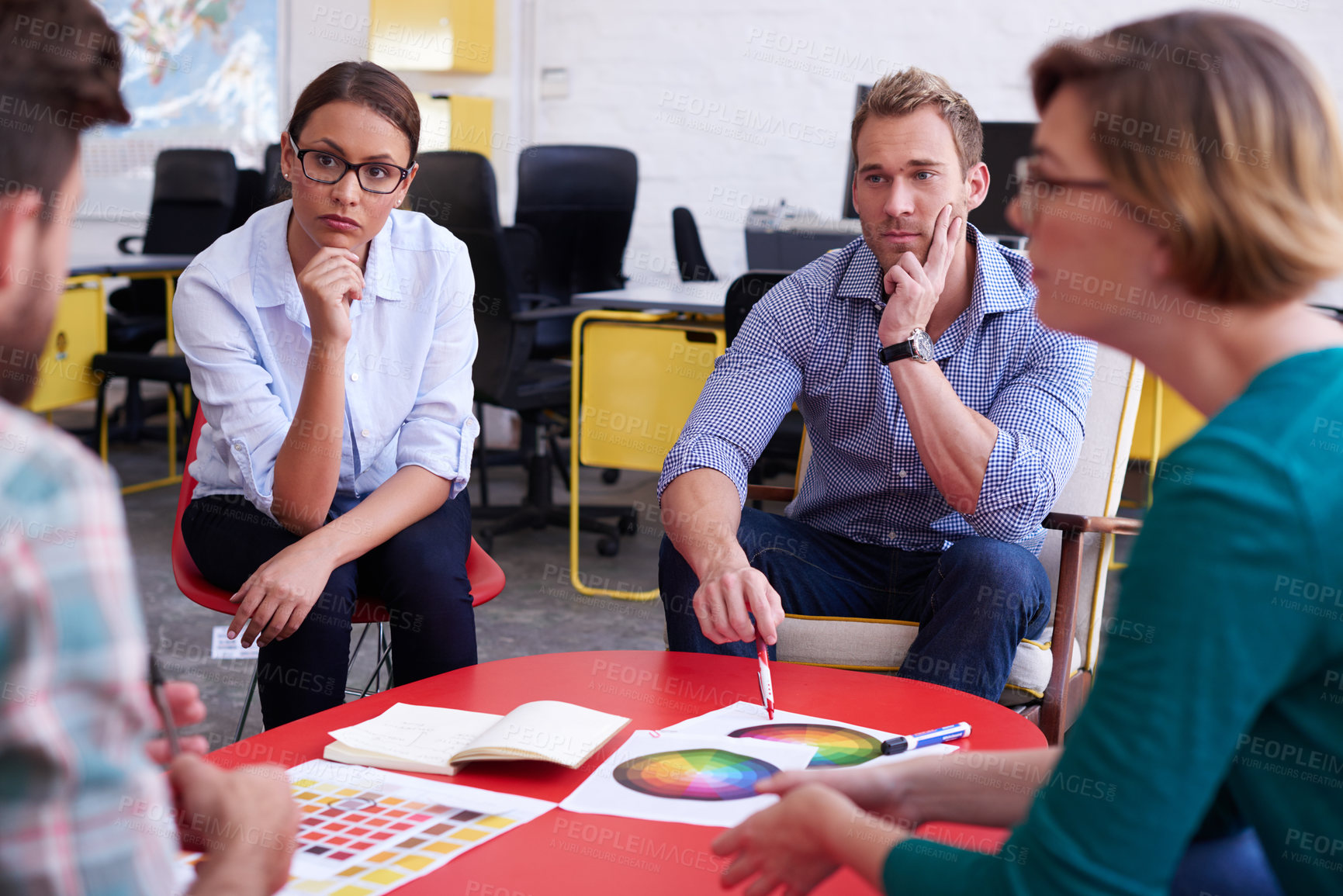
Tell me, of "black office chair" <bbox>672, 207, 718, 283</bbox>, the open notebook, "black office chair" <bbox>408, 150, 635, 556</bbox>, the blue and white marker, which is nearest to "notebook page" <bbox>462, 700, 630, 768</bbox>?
the open notebook

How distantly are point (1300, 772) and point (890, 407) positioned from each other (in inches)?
49.0

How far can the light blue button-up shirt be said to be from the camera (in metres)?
1.73

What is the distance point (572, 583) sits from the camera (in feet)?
11.1

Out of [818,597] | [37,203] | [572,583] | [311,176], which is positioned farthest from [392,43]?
[37,203]

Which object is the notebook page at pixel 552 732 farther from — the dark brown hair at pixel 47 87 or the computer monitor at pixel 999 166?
the computer monitor at pixel 999 166

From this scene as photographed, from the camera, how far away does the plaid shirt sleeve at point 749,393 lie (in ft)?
6.05

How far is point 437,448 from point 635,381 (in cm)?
130

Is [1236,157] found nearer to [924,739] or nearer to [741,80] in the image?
[924,739]

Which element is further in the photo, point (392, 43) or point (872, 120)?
point (392, 43)

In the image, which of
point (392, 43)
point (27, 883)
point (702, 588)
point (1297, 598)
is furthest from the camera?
point (392, 43)

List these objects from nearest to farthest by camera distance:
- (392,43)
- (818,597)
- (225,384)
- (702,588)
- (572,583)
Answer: (702,588), (225,384), (818,597), (572,583), (392,43)

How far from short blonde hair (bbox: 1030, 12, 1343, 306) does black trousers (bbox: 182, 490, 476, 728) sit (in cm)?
126

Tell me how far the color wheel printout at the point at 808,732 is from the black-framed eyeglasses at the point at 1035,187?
0.55m

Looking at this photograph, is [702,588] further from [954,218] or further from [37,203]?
[37,203]
